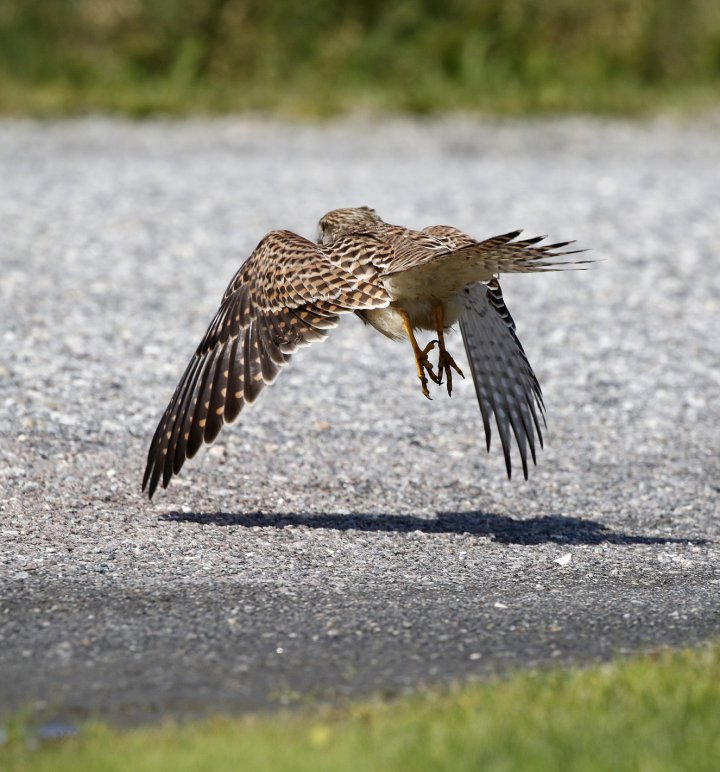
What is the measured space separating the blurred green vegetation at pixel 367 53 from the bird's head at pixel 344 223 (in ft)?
40.6

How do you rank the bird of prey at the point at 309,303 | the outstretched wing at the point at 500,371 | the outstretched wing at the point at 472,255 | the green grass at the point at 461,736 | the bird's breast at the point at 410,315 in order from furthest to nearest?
the outstretched wing at the point at 500,371 < the bird's breast at the point at 410,315 < the bird of prey at the point at 309,303 < the outstretched wing at the point at 472,255 < the green grass at the point at 461,736

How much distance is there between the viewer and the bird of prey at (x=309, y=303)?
20.5 ft

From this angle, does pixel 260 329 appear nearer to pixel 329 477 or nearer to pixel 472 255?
pixel 472 255

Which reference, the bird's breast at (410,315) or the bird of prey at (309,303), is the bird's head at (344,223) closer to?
the bird of prey at (309,303)

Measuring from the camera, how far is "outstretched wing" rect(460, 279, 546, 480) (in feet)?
23.4

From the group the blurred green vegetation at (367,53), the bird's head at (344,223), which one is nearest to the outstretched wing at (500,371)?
the bird's head at (344,223)

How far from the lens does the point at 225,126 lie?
1927 centimetres

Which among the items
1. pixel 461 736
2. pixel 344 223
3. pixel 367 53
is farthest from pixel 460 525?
pixel 367 53

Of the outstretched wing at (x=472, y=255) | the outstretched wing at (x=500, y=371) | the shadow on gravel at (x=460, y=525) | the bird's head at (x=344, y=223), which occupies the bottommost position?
the shadow on gravel at (x=460, y=525)

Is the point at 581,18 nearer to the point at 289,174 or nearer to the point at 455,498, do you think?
the point at 289,174

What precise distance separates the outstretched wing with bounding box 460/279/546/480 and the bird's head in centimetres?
73

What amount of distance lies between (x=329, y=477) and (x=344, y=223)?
133 centimetres

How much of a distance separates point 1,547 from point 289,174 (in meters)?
11.1

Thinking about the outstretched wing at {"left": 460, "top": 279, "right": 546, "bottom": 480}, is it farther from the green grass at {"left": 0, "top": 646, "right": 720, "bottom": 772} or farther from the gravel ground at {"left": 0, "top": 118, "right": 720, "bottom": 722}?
the green grass at {"left": 0, "top": 646, "right": 720, "bottom": 772}
